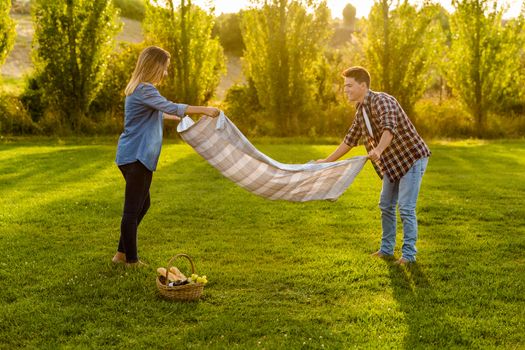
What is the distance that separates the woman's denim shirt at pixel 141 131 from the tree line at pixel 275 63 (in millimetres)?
16197

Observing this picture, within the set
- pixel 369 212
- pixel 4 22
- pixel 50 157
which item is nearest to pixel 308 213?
pixel 369 212

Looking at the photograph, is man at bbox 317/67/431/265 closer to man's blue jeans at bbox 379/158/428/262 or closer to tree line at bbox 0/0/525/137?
man's blue jeans at bbox 379/158/428/262

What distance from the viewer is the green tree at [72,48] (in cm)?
2180

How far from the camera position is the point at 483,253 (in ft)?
27.0

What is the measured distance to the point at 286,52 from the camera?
2322cm

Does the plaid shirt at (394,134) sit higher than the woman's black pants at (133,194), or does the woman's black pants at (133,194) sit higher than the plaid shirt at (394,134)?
the plaid shirt at (394,134)

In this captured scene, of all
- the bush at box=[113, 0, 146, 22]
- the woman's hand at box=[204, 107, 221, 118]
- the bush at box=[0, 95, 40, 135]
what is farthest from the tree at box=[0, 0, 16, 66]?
the bush at box=[113, 0, 146, 22]

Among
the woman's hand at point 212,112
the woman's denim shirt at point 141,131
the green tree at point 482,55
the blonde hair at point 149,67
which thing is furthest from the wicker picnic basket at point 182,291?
the green tree at point 482,55

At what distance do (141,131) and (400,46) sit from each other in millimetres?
17974

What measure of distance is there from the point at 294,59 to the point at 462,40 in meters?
6.75

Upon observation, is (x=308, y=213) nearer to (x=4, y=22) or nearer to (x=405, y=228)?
(x=405, y=228)

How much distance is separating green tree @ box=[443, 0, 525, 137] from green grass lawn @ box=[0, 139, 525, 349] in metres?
11.8

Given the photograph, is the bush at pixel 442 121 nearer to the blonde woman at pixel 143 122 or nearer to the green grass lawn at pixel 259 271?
the green grass lawn at pixel 259 271

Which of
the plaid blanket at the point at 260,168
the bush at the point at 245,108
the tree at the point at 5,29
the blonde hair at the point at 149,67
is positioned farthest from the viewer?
the bush at the point at 245,108
